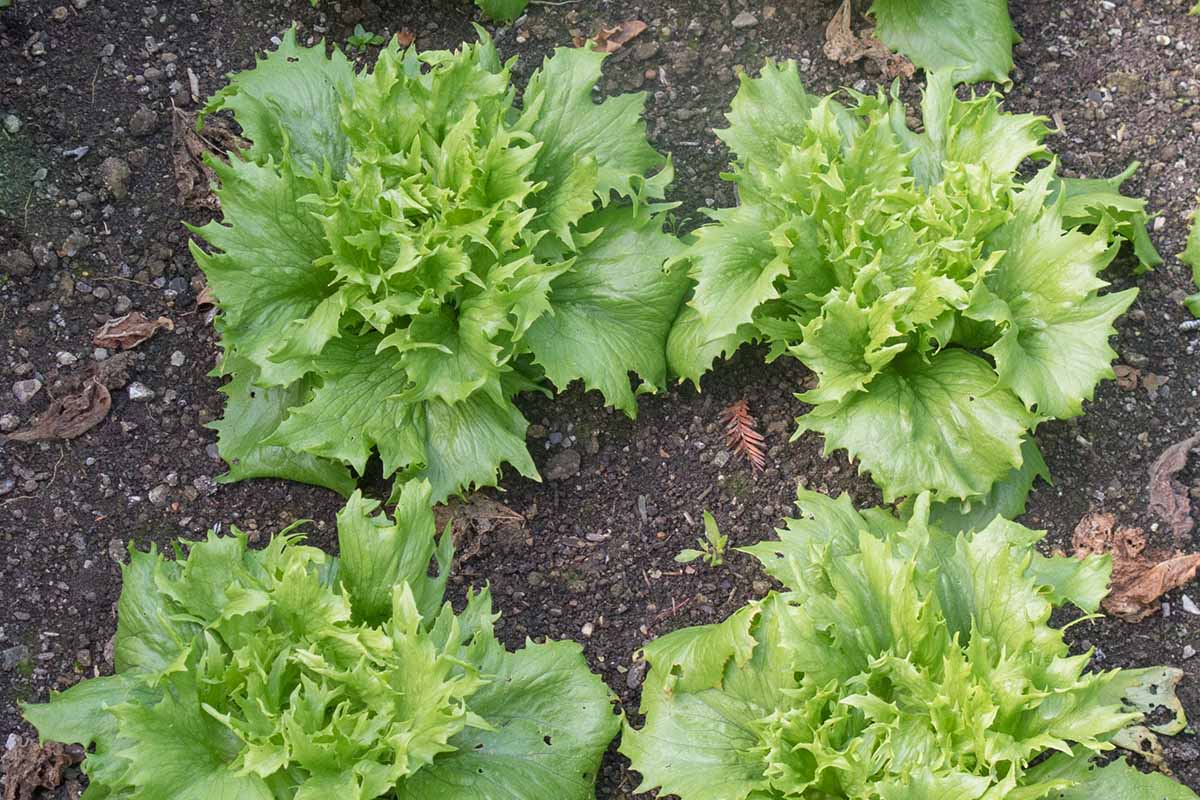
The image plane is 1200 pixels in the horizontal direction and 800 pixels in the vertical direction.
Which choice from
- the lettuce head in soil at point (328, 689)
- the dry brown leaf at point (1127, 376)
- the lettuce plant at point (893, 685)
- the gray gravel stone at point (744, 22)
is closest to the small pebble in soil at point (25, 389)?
the lettuce head in soil at point (328, 689)

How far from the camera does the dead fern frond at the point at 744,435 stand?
4.68 meters

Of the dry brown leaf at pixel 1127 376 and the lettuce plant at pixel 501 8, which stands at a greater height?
the lettuce plant at pixel 501 8

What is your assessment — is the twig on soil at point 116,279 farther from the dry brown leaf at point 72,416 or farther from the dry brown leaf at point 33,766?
the dry brown leaf at point 33,766

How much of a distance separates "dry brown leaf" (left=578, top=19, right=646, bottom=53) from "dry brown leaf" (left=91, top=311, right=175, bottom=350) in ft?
6.69

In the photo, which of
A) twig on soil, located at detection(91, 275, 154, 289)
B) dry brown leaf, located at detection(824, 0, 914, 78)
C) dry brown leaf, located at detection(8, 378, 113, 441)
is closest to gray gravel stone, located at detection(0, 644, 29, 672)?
dry brown leaf, located at detection(8, 378, 113, 441)

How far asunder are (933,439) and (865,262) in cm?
61

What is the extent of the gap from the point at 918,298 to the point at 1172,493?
1.23 meters

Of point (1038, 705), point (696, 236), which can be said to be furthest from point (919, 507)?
point (696, 236)

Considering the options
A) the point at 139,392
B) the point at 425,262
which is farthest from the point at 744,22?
the point at 139,392

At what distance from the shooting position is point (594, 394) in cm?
481

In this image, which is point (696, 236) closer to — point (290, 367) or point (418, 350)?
point (418, 350)

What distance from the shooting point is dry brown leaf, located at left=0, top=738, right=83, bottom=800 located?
13.3 ft

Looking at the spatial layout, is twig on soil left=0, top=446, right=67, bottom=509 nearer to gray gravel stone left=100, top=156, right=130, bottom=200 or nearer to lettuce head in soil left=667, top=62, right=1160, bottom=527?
gray gravel stone left=100, top=156, right=130, bottom=200

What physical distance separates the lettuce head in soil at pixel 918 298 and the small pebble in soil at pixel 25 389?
2.26 metres
